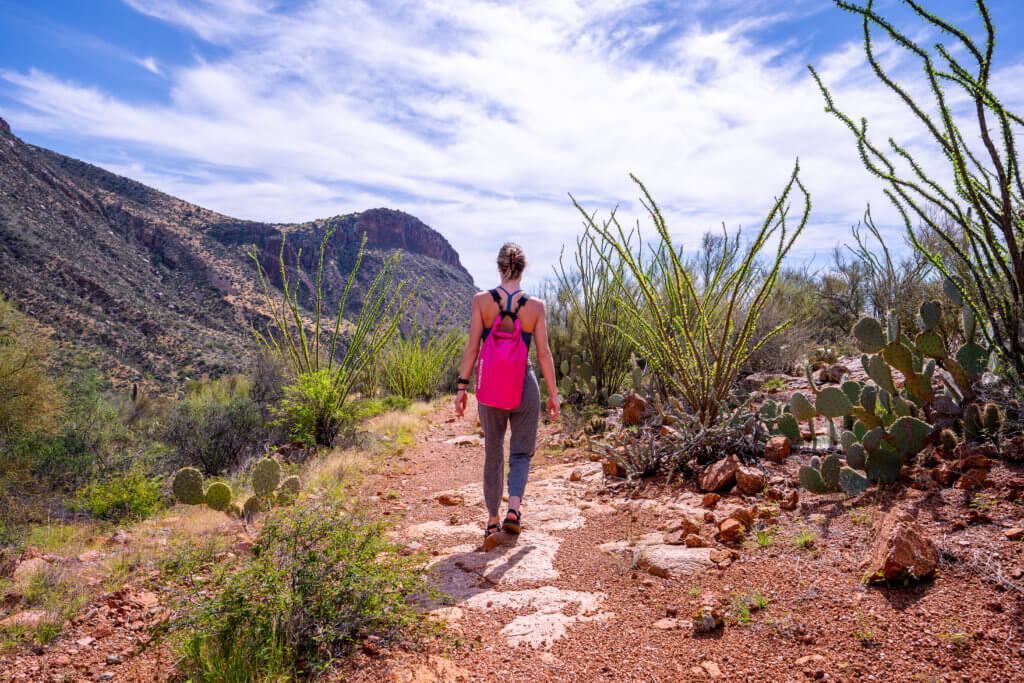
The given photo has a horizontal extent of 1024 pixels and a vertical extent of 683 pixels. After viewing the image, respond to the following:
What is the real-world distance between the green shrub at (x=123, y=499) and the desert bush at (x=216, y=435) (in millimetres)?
1374

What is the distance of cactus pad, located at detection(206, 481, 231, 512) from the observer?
4.39 m

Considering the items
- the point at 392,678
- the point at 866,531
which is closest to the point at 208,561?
the point at 392,678

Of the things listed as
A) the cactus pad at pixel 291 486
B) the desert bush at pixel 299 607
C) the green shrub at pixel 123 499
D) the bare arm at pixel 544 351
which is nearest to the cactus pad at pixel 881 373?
the bare arm at pixel 544 351

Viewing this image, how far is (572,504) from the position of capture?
426 centimetres

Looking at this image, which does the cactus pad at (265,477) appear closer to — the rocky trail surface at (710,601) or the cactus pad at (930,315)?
the rocky trail surface at (710,601)

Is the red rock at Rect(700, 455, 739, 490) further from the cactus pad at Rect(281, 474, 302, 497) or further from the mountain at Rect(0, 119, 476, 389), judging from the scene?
the mountain at Rect(0, 119, 476, 389)

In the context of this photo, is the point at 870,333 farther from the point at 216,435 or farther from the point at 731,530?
the point at 216,435

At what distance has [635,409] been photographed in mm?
6336

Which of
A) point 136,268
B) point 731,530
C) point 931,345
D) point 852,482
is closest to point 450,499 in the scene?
point 731,530

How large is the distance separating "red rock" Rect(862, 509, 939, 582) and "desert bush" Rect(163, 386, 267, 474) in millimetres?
7067

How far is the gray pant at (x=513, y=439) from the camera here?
3385mm

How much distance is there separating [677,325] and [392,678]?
3966 mm

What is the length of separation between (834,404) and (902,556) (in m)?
2.01

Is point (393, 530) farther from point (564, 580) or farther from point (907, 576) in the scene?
point (907, 576)
